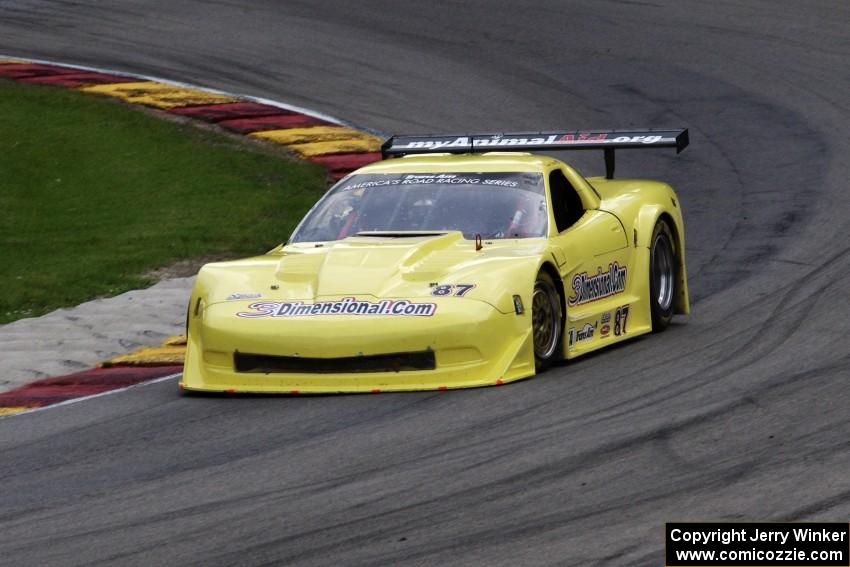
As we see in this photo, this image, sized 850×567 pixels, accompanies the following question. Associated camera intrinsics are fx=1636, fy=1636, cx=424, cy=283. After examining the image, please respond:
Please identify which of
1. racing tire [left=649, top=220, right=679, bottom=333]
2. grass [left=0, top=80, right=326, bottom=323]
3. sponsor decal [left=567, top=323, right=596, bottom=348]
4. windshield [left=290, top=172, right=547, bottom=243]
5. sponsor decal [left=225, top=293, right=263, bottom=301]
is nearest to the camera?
sponsor decal [left=225, top=293, right=263, bottom=301]

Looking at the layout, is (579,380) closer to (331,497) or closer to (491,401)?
(491,401)

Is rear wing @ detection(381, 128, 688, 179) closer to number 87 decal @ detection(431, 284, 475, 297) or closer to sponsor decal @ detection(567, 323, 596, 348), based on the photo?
sponsor decal @ detection(567, 323, 596, 348)

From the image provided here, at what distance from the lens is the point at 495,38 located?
72.1 feet

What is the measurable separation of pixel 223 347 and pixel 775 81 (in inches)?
482

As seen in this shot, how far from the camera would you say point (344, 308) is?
28.1ft

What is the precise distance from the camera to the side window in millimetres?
9891

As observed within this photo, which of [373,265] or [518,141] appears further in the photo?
[518,141]

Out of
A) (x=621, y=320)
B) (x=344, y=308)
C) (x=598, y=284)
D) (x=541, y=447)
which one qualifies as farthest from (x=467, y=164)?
(x=541, y=447)

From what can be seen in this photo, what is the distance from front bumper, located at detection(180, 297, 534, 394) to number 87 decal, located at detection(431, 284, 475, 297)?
2.6 inches

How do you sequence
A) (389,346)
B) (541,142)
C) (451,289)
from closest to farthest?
1. (389,346)
2. (451,289)
3. (541,142)

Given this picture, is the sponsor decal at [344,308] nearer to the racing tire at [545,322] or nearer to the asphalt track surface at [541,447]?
the asphalt track surface at [541,447]

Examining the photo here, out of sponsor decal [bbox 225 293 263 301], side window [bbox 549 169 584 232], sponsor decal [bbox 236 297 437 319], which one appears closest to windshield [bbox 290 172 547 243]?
side window [bbox 549 169 584 232]

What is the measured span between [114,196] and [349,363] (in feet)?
24.6

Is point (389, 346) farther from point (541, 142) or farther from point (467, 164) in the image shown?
point (541, 142)
